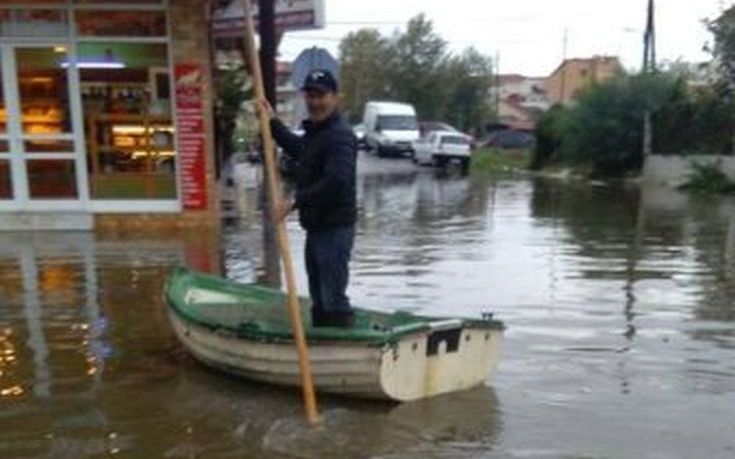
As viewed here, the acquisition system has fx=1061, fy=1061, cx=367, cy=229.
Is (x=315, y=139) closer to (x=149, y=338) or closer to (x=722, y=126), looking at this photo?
(x=149, y=338)

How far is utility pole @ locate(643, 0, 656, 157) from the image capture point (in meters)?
35.8

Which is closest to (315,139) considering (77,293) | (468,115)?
(77,293)

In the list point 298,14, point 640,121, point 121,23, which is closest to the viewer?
point 121,23

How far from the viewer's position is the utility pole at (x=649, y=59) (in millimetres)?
35812

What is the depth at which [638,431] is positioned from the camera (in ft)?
21.1

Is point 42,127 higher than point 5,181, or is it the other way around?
point 42,127

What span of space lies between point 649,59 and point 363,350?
117ft

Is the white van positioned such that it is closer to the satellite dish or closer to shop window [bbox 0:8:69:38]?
shop window [bbox 0:8:69:38]

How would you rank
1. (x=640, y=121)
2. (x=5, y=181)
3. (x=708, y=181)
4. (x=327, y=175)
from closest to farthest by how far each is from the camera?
(x=327, y=175) → (x=5, y=181) → (x=708, y=181) → (x=640, y=121)

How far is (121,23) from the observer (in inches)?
607

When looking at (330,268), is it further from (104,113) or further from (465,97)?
(465,97)

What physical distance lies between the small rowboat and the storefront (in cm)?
798

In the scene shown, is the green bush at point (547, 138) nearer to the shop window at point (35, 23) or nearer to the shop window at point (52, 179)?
the shop window at point (52, 179)

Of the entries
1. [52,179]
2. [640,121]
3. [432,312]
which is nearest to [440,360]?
[432,312]
